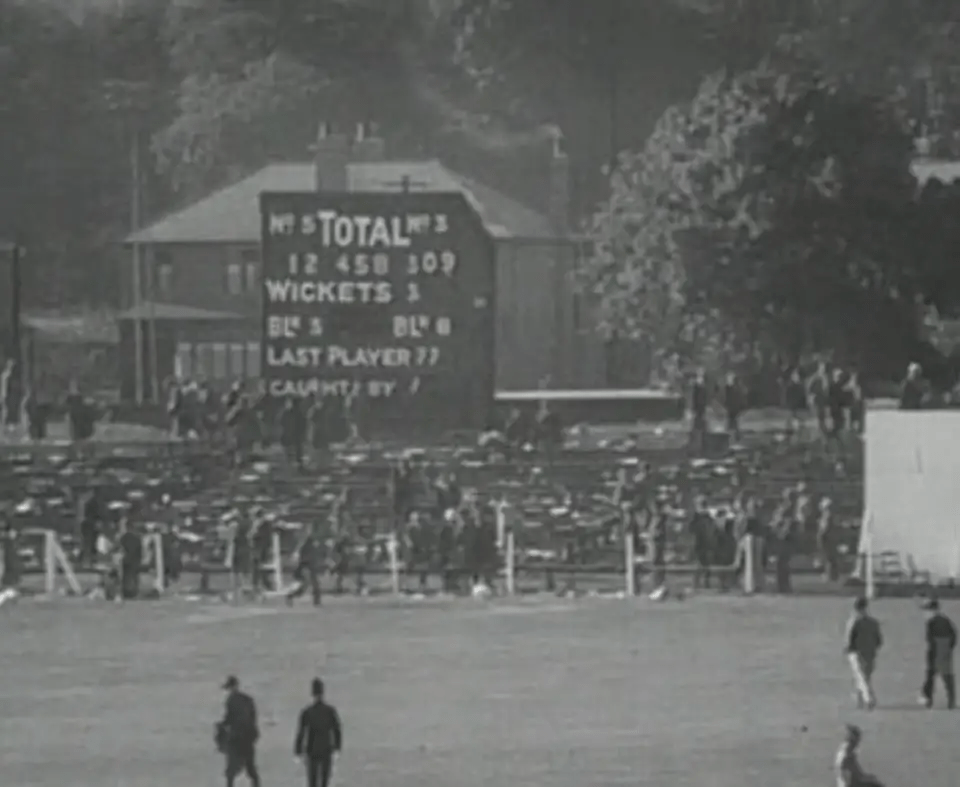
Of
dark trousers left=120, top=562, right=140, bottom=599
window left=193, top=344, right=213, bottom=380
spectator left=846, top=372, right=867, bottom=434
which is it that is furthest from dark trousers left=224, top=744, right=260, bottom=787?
window left=193, top=344, right=213, bottom=380

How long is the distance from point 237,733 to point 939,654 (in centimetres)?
692

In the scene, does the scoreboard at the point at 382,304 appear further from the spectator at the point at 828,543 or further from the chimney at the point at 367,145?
the spectator at the point at 828,543

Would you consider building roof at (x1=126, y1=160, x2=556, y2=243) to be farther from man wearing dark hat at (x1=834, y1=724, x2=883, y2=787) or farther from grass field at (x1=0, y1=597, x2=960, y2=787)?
man wearing dark hat at (x1=834, y1=724, x2=883, y2=787)

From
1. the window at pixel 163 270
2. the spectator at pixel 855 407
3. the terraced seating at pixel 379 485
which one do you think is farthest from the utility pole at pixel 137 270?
the spectator at pixel 855 407

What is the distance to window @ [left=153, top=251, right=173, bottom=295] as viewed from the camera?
37906mm

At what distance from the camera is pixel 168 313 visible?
37.7 metres

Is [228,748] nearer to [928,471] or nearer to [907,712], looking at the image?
[907,712]

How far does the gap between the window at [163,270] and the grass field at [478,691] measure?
4291 mm

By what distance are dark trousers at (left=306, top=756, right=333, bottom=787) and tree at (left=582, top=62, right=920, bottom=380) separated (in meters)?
16.9

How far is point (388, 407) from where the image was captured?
36938mm

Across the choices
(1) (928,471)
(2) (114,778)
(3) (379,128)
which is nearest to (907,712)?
(2) (114,778)

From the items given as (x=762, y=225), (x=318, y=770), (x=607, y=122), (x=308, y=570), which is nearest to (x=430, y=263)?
(x=308, y=570)

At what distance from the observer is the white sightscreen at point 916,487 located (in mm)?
35000

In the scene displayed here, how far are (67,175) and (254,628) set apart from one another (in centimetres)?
646
